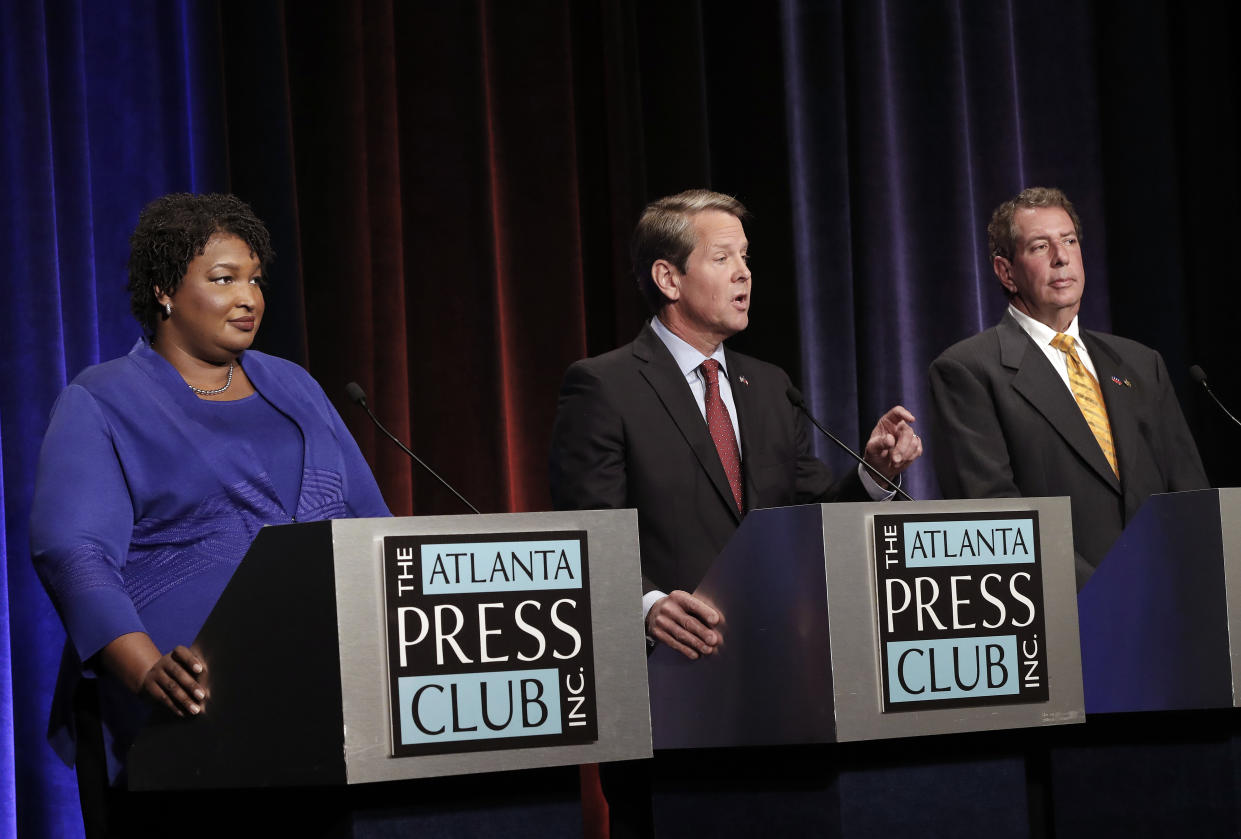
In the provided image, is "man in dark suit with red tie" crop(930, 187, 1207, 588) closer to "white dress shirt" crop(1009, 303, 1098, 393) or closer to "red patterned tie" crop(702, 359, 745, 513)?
"white dress shirt" crop(1009, 303, 1098, 393)

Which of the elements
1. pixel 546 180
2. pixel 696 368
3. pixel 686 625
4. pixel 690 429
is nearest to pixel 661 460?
pixel 690 429

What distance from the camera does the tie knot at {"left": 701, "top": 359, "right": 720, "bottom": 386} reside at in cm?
305

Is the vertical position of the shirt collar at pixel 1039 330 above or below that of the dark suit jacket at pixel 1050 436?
above

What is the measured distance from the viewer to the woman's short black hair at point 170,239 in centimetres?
242

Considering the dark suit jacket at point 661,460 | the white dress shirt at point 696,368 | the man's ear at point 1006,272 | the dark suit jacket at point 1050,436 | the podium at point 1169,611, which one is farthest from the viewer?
the man's ear at point 1006,272

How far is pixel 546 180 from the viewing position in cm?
408

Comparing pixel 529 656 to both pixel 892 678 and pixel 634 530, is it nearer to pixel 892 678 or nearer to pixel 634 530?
pixel 634 530

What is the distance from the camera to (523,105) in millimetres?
4094

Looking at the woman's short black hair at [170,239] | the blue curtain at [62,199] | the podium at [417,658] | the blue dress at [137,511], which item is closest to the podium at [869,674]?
the podium at [417,658]

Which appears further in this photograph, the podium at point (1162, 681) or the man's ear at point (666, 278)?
the man's ear at point (666, 278)

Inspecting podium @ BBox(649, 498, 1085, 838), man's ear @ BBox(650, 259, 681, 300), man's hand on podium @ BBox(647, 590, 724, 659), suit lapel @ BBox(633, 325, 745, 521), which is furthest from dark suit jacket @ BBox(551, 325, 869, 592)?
podium @ BBox(649, 498, 1085, 838)

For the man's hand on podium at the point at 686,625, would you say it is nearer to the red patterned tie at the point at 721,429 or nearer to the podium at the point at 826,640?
the podium at the point at 826,640

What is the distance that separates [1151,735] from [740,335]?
6.70ft

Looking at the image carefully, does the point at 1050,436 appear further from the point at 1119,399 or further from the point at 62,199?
the point at 62,199
